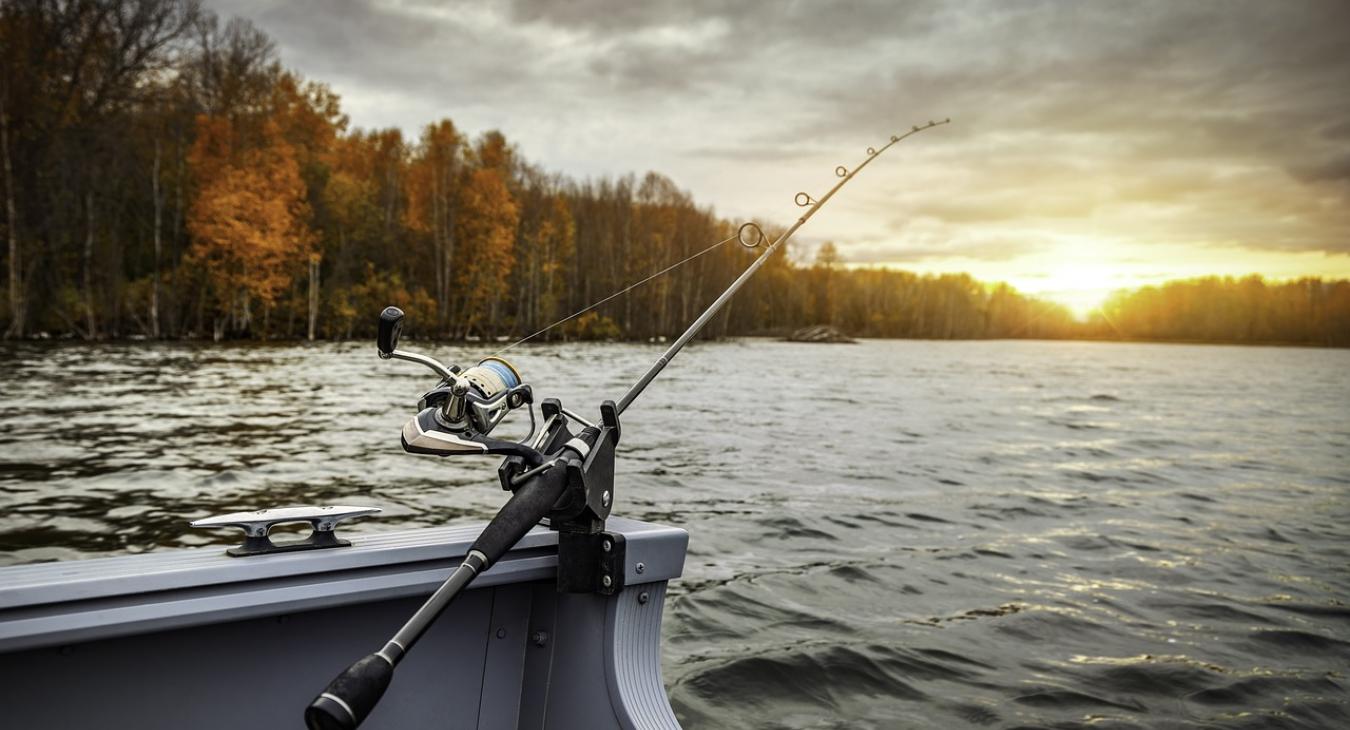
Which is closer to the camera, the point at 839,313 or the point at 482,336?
the point at 482,336

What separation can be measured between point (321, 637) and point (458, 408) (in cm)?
62

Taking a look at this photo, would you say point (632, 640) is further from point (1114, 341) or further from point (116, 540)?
point (1114, 341)

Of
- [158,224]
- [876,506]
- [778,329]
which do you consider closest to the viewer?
[876,506]

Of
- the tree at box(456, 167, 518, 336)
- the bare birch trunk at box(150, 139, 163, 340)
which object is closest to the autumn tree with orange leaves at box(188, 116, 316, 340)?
the bare birch trunk at box(150, 139, 163, 340)

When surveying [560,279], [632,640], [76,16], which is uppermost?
[76,16]

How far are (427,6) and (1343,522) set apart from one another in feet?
170

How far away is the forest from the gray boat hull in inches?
530

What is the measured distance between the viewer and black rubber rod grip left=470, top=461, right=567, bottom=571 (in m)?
1.99

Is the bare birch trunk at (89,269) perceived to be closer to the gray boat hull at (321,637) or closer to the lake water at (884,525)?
the lake water at (884,525)

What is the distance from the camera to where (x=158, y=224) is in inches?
1292

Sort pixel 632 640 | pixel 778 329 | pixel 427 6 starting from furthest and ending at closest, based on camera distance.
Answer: pixel 778 329 < pixel 427 6 < pixel 632 640

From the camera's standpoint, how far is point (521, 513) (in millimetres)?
2096

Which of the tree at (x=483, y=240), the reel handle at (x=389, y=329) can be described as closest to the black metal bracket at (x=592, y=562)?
the reel handle at (x=389, y=329)

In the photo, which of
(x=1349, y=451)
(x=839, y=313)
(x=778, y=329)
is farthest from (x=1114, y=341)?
(x=1349, y=451)
